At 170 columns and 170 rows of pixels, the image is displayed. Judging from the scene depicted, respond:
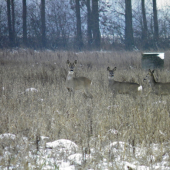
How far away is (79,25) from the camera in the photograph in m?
28.9

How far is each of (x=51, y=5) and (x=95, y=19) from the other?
5.82 meters

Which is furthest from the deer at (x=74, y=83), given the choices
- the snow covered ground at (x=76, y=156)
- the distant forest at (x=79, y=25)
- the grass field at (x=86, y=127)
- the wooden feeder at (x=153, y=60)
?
the distant forest at (x=79, y=25)

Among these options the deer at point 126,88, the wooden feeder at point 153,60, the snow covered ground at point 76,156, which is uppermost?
the wooden feeder at point 153,60

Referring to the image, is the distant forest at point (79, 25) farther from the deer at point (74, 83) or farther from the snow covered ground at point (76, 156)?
the snow covered ground at point (76, 156)

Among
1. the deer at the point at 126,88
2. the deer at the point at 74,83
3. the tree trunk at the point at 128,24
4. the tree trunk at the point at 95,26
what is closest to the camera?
the deer at the point at 126,88

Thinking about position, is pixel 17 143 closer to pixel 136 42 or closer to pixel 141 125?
pixel 141 125

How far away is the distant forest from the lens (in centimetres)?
2695

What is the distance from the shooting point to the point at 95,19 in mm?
28703

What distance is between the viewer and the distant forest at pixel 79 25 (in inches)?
1061

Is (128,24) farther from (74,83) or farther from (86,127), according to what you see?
(86,127)

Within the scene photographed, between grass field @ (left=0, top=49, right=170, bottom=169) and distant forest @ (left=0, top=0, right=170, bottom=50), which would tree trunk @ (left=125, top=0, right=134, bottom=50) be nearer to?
distant forest @ (left=0, top=0, right=170, bottom=50)

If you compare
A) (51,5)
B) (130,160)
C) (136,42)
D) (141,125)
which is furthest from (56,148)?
(51,5)

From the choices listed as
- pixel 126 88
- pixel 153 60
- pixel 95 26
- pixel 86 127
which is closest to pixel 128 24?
pixel 95 26

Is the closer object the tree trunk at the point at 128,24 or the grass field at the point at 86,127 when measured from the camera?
the grass field at the point at 86,127
